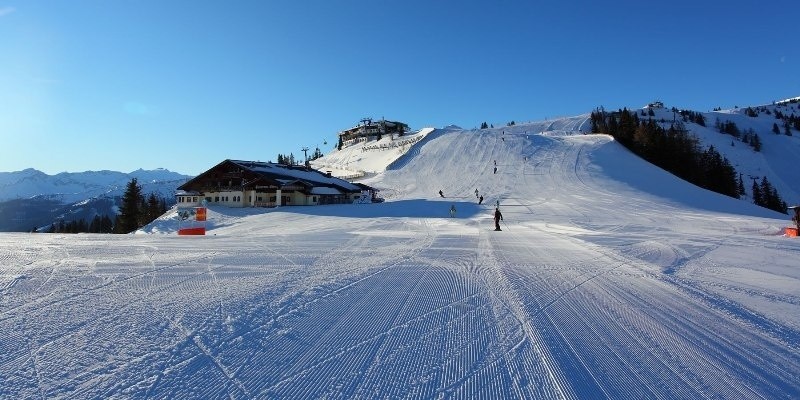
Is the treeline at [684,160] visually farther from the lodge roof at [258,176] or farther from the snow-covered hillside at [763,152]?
the lodge roof at [258,176]

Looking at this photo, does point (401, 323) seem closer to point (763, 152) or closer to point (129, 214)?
point (129, 214)

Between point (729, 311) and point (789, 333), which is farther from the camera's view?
point (729, 311)

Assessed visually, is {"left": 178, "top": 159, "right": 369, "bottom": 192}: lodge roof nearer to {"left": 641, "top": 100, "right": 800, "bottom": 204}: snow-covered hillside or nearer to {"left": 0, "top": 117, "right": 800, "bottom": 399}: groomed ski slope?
{"left": 0, "top": 117, "right": 800, "bottom": 399}: groomed ski slope

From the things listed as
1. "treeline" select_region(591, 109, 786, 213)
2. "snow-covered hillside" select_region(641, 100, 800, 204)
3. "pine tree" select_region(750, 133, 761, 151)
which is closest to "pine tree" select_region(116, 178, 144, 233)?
"treeline" select_region(591, 109, 786, 213)

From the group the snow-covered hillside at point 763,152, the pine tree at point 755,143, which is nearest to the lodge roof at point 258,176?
the snow-covered hillside at point 763,152

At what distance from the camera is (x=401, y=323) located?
5.55 m

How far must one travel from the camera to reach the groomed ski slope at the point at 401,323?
3.79 m

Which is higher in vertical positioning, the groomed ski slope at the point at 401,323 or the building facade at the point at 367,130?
the building facade at the point at 367,130

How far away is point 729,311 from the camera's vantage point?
20.1 ft

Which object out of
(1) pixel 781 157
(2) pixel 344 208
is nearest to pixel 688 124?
(1) pixel 781 157

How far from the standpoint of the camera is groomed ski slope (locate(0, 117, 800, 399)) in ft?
12.5

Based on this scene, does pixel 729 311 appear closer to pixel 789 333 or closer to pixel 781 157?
pixel 789 333

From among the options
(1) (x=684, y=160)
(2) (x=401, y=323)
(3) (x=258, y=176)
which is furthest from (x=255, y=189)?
(1) (x=684, y=160)

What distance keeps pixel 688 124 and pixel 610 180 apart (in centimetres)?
13124
